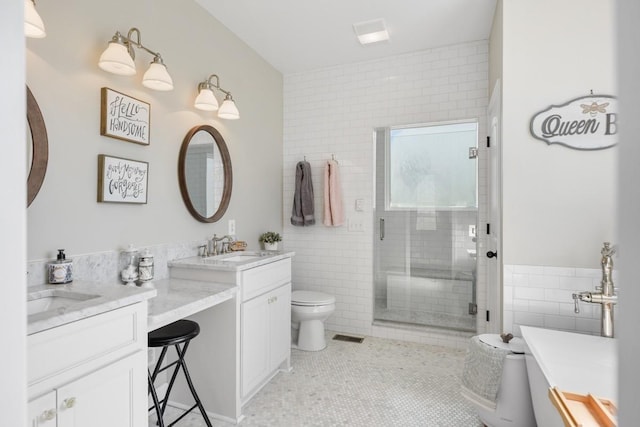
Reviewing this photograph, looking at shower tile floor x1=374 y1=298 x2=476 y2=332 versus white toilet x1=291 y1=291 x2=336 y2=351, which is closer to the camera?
white toilet x1=291 y1=291 x2=336 y2=351

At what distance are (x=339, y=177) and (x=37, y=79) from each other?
2.53m

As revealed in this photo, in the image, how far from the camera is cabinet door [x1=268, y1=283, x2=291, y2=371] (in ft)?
8.20

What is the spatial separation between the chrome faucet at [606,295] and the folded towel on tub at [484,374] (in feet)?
1.81

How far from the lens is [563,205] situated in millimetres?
2117

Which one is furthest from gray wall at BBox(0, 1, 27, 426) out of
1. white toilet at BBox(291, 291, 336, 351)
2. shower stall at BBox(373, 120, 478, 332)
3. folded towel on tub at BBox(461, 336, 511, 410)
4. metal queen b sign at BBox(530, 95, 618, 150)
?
shower stall at BBox(373, 120, 478, 332)

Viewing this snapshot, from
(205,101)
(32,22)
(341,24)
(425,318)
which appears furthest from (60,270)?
(425,318)

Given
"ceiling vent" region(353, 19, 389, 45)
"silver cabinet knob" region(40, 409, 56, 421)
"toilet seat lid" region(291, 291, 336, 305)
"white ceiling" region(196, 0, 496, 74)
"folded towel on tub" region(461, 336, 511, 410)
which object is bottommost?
"folded towel on tub" region(461, 336, 511, 410)

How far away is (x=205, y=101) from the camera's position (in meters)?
2.45

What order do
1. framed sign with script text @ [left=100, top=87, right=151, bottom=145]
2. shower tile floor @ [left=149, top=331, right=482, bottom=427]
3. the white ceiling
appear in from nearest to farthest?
framed sign with script text @ [left=100, top=87, right=151, bottom=145]
shower tile floor @ [left=149, top=331, right=482, bottom=427]
the white ceiling

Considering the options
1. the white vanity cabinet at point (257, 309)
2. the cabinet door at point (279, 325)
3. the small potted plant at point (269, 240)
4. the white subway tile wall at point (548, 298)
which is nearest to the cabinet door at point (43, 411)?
the white vanity cabinet at point (257, 309)

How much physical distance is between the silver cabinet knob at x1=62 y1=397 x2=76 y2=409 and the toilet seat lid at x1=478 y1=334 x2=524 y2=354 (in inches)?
75.7

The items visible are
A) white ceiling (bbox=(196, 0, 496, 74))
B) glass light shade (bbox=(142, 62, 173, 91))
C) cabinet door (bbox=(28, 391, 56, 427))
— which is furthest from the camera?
white ceiling (bbox=(196, 0, 496, 74))

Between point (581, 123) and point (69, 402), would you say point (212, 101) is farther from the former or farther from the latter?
point (581, 123)

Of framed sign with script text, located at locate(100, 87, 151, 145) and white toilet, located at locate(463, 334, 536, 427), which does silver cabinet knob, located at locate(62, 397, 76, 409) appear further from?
white toilet, located at locate(463, 334, 536, 427)
